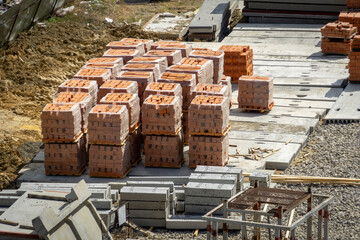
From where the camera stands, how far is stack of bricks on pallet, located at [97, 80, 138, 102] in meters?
19.7

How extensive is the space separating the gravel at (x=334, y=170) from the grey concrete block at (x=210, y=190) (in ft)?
2.67

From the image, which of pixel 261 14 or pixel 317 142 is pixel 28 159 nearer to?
pixel 317 142

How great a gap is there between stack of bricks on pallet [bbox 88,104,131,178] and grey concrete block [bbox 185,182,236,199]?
2.43 m

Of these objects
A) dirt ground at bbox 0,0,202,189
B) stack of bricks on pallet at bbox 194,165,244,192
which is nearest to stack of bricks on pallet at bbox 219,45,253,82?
dirt ground at bbox 0,0,202,189

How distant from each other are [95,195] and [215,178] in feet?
8.34

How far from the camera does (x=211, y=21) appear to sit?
31.8 m

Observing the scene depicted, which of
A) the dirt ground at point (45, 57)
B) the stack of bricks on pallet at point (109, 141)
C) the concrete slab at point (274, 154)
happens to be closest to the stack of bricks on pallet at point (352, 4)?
the dirt ground at point (45, 57)

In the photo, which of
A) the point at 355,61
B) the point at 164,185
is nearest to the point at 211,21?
the point at 355,61

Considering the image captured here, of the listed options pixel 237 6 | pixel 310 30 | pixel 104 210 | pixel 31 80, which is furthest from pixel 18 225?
pixel 237 6

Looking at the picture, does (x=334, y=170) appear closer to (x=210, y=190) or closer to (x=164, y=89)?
(x=210, y=190)

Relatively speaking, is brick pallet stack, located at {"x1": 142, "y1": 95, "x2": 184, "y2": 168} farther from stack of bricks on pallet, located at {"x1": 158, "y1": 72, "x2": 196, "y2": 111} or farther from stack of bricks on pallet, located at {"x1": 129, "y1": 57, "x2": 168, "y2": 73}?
stack of bricks on pallet, located at {"x1": 129, "y1": 57, "x2": 168, "y2": 73}

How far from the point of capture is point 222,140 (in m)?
18.8

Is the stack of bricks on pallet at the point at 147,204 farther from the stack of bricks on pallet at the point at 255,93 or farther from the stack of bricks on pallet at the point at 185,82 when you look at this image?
the stack of bricks on pallet at the point at 255,93

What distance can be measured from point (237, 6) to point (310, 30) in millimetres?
5347
